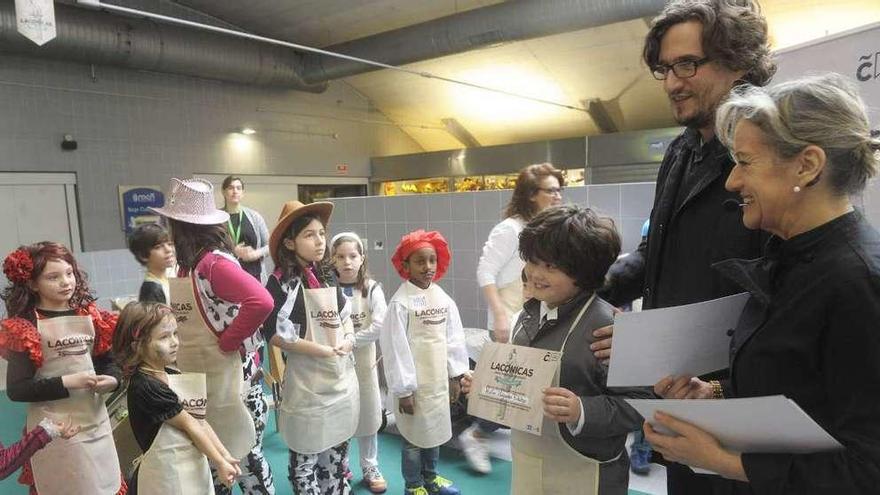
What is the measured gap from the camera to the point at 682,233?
1.10 meters

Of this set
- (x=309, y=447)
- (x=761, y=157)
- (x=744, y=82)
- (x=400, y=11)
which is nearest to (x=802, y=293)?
(x=761, y=157)

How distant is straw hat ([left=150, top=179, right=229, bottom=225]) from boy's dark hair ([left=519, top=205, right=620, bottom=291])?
1272mm

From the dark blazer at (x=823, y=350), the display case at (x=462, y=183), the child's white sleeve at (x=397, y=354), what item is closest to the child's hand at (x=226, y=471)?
the child's white sleeve at (x=397, y=354)

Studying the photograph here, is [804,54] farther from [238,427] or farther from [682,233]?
Result: [238,427]

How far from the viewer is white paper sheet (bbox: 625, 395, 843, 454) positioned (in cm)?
65

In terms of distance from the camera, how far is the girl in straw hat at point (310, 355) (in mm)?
1949

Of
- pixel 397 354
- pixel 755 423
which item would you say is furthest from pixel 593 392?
pixel 397 354

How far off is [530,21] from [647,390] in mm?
4729

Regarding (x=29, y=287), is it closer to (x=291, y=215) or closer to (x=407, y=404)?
(x=291, y=215)

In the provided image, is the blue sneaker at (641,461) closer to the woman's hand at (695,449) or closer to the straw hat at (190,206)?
the woman's hand at (695,449)

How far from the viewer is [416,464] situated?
2.29 metres

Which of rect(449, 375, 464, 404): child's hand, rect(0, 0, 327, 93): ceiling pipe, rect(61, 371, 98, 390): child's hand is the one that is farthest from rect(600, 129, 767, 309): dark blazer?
rect(0, 0, 327, 93): ceiling pipe

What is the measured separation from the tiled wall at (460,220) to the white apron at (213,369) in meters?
2.30

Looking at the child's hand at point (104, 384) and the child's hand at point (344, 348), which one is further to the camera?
the child's hand at point (344, 348)
